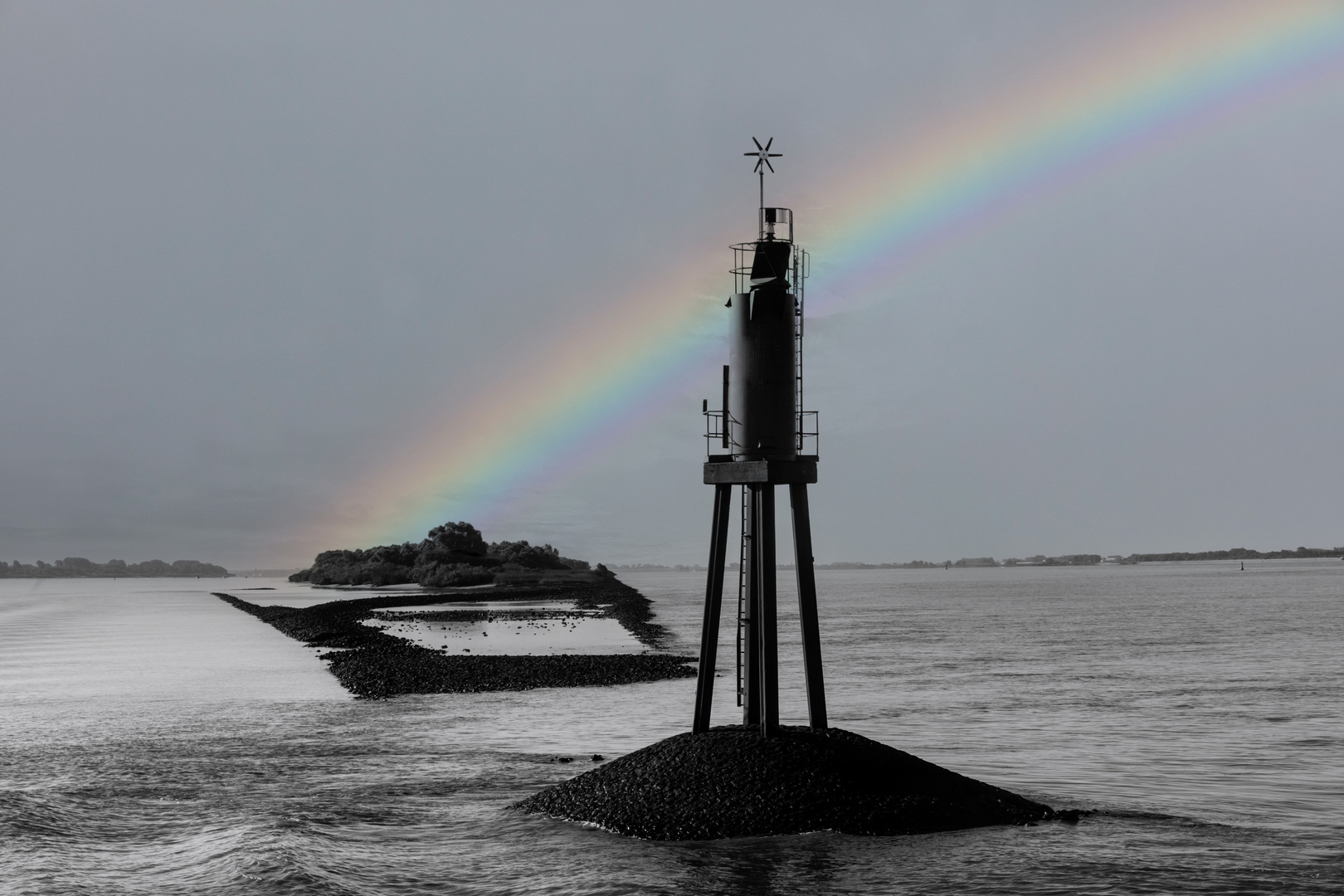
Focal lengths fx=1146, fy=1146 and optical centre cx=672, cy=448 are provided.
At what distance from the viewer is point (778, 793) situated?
1734 centimetres

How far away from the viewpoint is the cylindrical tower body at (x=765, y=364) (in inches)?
797

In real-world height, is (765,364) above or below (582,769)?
above

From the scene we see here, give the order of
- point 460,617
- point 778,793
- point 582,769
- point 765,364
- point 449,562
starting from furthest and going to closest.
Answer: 1. point 449,562
2. point 460,617
3. point 582,769
4. point 765,364
5. point 778,793

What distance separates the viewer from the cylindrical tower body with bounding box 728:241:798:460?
66.4 feet

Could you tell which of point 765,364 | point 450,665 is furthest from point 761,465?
point 450,665

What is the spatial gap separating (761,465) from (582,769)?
7972 millimetres

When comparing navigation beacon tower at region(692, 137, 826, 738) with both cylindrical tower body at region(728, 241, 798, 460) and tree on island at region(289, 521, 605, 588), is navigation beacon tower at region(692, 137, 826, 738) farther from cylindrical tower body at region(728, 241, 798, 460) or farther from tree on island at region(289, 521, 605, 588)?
tree on island at region(289, 521, 605, 588)

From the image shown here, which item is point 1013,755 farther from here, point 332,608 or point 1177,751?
point 332,608

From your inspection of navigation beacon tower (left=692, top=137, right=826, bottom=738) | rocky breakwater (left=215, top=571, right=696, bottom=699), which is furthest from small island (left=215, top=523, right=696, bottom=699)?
navigation beacon tower (left=692, top=137, right=826, bottom=738)

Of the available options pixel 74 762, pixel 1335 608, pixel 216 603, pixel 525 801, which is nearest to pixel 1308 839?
pixel 525 801

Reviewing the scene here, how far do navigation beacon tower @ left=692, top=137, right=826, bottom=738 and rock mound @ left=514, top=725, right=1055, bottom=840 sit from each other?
1.30 m

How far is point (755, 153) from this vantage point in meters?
21.1

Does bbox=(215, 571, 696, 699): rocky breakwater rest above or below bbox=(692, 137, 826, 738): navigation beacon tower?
below

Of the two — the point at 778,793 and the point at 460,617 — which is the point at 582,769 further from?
the point at 460,617
